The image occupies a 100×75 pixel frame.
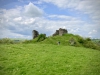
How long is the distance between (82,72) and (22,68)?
27.2 ft

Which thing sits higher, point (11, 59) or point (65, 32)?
point (65, 32)

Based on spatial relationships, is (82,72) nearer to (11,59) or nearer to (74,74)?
(74,74)

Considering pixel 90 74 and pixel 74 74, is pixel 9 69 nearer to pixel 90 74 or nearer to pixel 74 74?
pixel 74 74

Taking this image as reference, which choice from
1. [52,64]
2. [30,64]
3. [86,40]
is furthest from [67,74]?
[86,40]

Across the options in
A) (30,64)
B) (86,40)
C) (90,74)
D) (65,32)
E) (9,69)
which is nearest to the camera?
(90,74)

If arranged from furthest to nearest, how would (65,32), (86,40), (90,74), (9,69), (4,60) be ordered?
(65,32), (86,40), (4,60), (9,69), (90,74)

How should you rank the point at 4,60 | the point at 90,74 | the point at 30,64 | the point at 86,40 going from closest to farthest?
the point at 90,74 → the point at 30,64 → the point at 4,60 → the point at 86,40

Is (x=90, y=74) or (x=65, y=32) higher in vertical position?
(x=65, y=32)

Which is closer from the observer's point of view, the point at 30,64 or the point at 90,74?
the point at 90,74

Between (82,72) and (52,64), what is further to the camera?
(52,64)

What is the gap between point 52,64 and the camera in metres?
22.8

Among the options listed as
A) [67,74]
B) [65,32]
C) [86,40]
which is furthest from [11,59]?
[65,32]

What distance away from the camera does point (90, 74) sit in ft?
62.8

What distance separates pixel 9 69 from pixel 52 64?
639 cm
